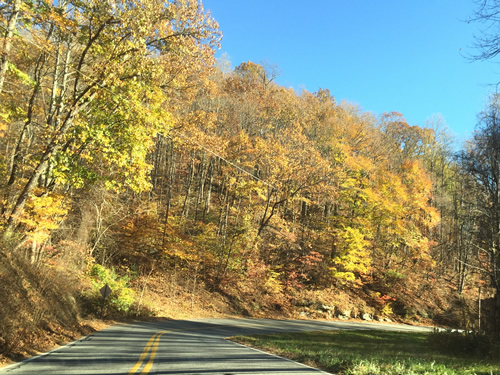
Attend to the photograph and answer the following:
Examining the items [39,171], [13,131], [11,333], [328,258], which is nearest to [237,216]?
[328,258]

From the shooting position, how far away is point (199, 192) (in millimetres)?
36000

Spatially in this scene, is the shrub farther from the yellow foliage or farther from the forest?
the yellow foliage

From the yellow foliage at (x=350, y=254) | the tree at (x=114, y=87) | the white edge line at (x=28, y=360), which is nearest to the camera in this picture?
the white edge line at (x=28, y=360)

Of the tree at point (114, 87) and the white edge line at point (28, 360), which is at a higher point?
the tree at point (114, 87)

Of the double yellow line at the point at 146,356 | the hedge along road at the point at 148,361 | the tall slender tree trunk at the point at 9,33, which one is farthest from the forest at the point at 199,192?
the double yellow line at the point at 146,356

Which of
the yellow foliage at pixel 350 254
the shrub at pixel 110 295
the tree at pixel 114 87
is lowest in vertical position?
the shrub at pixel 110 295

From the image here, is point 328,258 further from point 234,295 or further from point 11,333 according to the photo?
point 11,333

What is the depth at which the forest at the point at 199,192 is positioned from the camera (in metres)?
12.4

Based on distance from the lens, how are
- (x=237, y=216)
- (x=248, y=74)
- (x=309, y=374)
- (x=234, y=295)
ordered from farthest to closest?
1. (x=248, y=74)
2. (x=237, y=216)
3. (x=234, y=295)
4. (x=309, y=374)

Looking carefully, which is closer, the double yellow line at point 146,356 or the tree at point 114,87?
the double yellow line at point 146,356

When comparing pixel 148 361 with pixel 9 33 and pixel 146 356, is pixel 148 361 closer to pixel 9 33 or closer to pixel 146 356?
pixel 146 356

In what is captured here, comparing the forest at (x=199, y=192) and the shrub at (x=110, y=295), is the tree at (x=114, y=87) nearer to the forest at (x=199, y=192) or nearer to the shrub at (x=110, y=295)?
the forest at (x=199, y=192)

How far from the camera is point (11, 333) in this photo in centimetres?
807

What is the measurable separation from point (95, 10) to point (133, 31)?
66.4 inches
